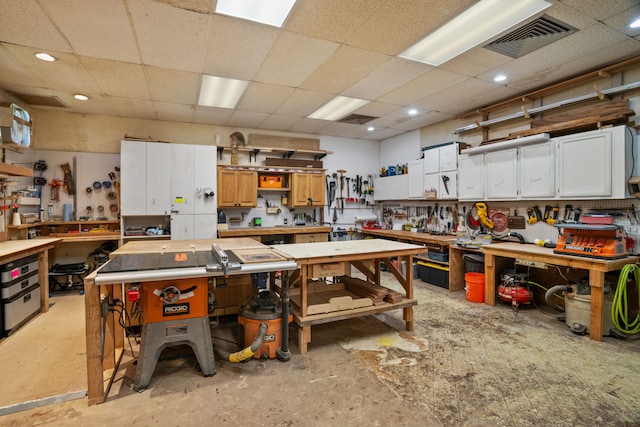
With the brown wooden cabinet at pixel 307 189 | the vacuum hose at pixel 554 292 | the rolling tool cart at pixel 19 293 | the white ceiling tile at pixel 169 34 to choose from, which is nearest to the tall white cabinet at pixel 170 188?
the rolling tool cart at pixel 19 293

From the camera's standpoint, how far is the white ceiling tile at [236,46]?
8.71ft

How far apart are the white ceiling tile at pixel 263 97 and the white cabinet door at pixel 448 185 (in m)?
2.92

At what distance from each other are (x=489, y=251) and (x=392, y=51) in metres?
2.73

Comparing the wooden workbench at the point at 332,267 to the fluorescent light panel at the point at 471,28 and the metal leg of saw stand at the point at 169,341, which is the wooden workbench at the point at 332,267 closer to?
the metal leg of saw stand at the point at 169,341

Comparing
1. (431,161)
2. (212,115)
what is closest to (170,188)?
(212,115)

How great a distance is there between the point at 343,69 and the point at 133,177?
3.64 meters

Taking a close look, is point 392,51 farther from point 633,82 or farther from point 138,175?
point 138,175

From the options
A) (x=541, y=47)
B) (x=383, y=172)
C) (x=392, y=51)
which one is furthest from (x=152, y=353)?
(x=383, y=172)

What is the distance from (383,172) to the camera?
685cm

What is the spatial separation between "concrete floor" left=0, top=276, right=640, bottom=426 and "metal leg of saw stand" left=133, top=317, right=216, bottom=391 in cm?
11

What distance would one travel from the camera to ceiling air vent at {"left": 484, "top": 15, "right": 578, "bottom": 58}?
2639 millimetres

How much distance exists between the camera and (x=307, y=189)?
6.14 m

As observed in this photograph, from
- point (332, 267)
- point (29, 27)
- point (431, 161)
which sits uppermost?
point (29, 27)

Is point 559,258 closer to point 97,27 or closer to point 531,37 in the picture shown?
point 531,37
